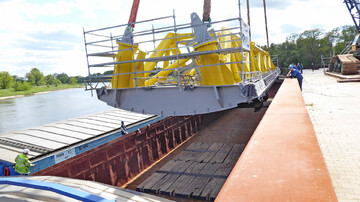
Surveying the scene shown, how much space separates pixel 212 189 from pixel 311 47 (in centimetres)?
6145

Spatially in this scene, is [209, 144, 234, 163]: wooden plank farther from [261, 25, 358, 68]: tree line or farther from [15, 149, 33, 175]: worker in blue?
[261, 25, 358, 68]: tree line

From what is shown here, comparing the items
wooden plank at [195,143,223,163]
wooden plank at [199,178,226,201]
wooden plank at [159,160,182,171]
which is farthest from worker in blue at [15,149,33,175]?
wooden plank at [195,143,223,163]

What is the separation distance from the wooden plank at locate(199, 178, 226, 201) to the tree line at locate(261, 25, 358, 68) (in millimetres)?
52073

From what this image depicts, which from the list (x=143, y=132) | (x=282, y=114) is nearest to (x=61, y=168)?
(x=143, y=132)

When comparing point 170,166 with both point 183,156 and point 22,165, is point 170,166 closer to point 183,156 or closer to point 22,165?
point 183,156

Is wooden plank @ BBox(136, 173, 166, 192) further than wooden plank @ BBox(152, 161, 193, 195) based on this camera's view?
Yes

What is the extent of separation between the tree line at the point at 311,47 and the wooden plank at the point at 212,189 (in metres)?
52.1

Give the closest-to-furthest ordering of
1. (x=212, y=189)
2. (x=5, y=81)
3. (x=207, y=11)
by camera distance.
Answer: (x=207, y=11)
(x=212, y=189)
(x=5, y=81)

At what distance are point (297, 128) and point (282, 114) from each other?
1235mm

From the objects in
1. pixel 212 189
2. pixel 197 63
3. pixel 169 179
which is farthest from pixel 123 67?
pixel 212 189

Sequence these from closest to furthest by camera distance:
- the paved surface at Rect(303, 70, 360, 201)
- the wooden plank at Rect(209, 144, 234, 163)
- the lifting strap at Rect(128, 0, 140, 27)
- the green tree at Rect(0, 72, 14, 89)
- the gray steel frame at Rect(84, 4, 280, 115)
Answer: the paved surface at Rect(303, 70, 360, 201)
the gray steel frame at Rect(84, 4, 280, 115)
the lifting strap at Rect(128, 0, 140, 27)
the wooden plank at Rect(209, 144, 234, 163)
the green tree at Rect(0, 72, 14, 89)

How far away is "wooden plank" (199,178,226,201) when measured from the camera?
748 cm

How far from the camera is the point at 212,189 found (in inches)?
311

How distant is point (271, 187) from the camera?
75.6 inches
